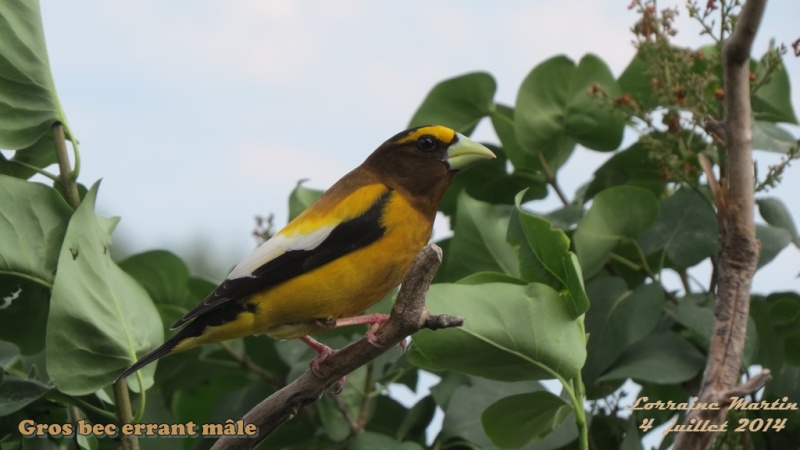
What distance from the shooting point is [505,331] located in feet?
7.88

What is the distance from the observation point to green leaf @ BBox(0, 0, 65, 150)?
282 cm

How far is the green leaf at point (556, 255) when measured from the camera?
240 cm

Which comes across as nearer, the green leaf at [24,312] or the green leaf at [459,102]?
the green leaf at [24,312]

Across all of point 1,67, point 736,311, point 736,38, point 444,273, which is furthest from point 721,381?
point 1,67

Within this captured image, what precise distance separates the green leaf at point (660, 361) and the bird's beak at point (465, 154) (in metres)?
0.69

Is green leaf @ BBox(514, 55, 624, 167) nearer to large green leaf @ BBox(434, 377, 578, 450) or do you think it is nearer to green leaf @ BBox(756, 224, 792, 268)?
green leaf @ BBox(756, 224, 792, 268)

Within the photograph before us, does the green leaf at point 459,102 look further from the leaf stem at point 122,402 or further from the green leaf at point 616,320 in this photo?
the leaf stem at point 122,402

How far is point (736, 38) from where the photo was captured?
2494mm

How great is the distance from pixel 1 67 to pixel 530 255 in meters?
1.52

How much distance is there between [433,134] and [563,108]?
73 cm

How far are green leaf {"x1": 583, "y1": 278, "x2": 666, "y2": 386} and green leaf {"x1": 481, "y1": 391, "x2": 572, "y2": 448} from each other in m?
0.26

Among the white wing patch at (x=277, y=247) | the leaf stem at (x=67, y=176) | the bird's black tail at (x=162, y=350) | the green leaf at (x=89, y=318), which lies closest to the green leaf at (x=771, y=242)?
the white wing patch at (x=277, y=247)

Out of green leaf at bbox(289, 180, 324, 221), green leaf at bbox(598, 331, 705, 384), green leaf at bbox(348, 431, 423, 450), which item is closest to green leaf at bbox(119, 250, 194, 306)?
green leaf at bbox(289, 180, 324, 221)

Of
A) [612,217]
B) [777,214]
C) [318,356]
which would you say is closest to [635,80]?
[777,214]
